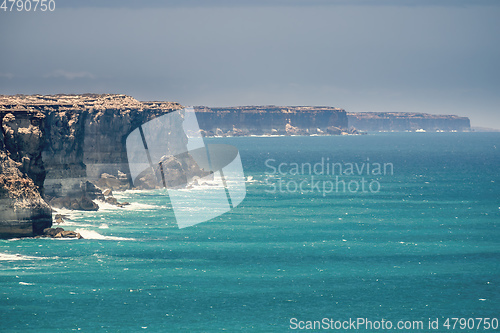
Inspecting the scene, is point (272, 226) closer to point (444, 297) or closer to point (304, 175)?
point (444, 297)

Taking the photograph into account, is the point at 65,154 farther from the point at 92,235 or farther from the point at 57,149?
the point at 92,235

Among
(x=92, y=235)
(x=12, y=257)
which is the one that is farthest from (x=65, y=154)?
(x=12, y=257)

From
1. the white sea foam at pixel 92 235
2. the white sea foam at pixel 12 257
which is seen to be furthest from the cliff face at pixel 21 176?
the white sea foam at pixel 12 257

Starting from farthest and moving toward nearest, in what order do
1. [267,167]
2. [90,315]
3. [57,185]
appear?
1. [267,167]
2. [57,185]
3. [90,315]

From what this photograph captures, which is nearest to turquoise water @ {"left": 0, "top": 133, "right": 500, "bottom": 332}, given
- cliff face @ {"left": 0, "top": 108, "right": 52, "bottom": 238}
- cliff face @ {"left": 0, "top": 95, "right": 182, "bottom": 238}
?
cliff face @ {"left": 0, "top": 108, "right": 52, "bottom": 238}

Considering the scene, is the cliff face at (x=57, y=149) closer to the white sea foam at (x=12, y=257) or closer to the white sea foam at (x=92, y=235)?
the white sea foam at (x=92, y=235)


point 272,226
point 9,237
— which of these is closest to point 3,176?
point 9,237

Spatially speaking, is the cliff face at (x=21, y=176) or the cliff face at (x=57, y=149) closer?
the cliff face at (x=21, y=176)

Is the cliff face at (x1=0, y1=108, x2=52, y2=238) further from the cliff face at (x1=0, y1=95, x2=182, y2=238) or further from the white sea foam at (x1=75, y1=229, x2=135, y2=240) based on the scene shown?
the white sea foam at (x1=75, y1=229, x2=135, y2=240)
